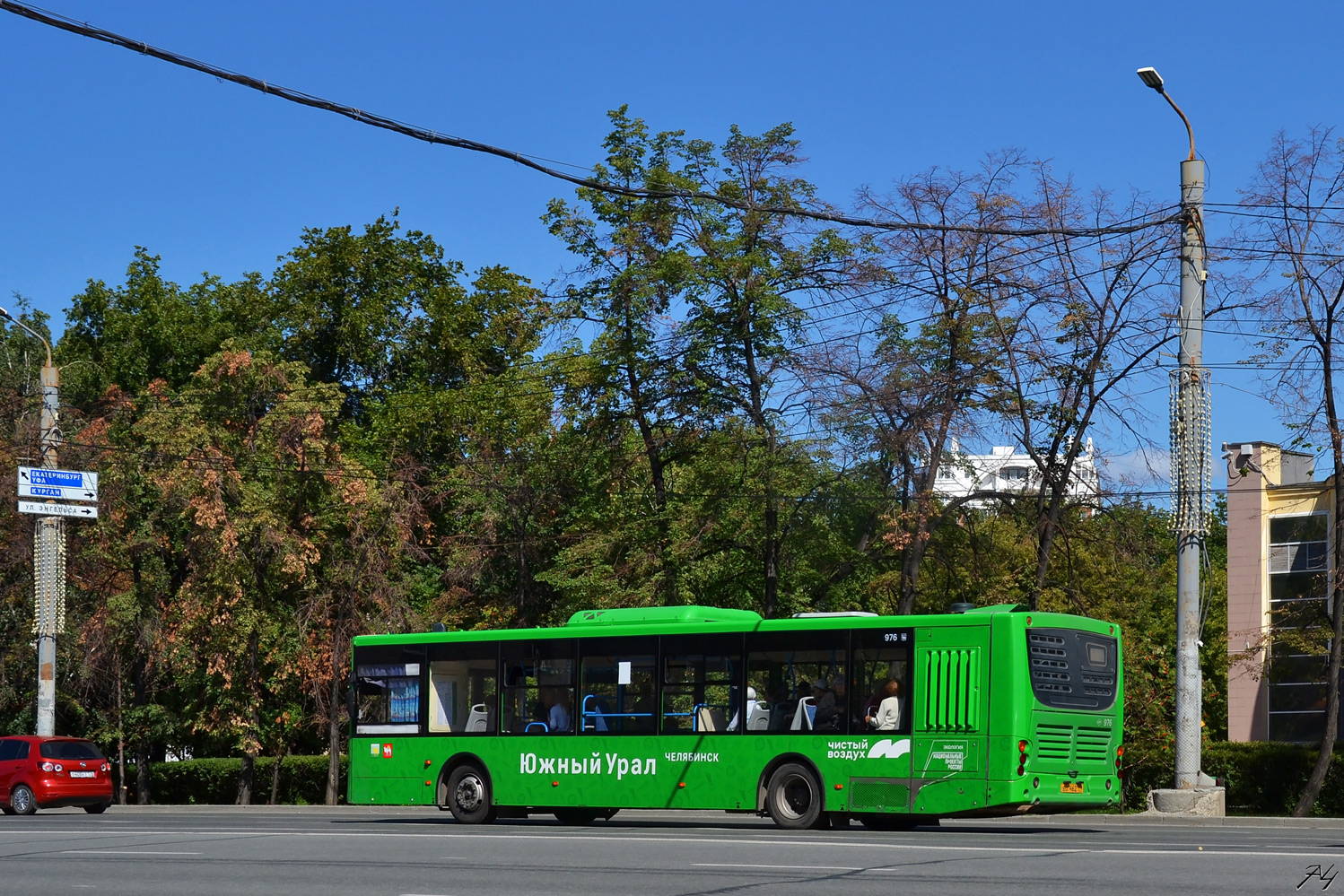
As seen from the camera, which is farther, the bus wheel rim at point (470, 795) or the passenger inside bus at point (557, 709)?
the bus wheel rim at point (470, 795)

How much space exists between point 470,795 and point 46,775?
9.97 m

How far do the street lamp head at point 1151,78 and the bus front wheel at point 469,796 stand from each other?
14306mm

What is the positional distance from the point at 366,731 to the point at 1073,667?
10.3 metres

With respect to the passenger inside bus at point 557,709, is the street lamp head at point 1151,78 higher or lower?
higher

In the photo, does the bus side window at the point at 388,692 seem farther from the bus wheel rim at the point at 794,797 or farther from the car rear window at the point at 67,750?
the car rear window at the point at 67,750

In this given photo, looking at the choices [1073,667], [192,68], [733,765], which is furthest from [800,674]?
[192,68]

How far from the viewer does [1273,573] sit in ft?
126

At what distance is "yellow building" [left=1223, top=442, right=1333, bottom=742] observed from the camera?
120 feet

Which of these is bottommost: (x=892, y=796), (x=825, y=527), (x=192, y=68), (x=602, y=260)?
(x=892, y=796)

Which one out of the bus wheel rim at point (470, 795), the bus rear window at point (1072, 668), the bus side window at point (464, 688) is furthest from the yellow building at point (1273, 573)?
the bus wheel rim at point (470, 795)

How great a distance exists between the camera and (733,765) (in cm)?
1997

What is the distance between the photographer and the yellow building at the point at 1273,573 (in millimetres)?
36594

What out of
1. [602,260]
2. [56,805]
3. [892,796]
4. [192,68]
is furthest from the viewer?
[602,260]

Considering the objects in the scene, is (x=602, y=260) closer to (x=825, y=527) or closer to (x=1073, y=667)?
(x=825, y=527)
